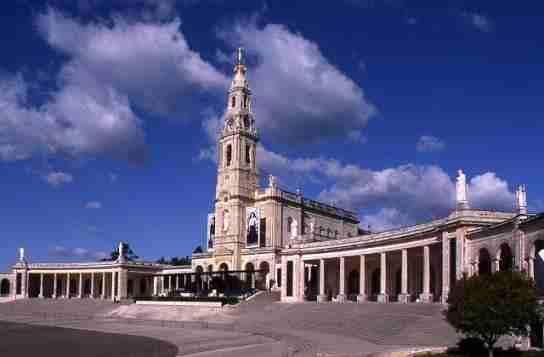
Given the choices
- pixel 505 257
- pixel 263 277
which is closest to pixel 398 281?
pixel 263 277

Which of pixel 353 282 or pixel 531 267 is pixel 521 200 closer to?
pixel 531 267

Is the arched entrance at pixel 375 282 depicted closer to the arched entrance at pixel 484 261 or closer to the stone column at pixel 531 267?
the arched entrance at pixel 484 261

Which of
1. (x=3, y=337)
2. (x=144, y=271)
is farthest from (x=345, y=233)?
(x=3, y=337)

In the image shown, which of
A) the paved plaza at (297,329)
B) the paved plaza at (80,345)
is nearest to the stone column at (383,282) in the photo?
the paved plaza at (297,329)

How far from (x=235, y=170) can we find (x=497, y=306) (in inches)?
2418

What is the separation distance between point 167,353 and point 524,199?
2381 centimetres

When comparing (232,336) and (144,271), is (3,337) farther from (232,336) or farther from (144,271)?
(144,271)

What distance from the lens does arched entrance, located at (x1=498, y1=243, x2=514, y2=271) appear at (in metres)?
40.8

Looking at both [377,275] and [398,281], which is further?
[377,275]

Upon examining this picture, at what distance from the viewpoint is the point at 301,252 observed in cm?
6988

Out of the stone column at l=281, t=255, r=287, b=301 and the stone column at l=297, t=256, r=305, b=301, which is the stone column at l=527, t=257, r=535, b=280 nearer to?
the stone column at l=297, t=256, r=305, b=301

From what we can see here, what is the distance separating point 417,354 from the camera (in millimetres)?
28391

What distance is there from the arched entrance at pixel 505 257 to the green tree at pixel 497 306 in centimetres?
1366

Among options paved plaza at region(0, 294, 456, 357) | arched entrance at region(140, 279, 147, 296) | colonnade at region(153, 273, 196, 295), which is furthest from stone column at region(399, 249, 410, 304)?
arched entrance at region(140, 279, 147, 296)
